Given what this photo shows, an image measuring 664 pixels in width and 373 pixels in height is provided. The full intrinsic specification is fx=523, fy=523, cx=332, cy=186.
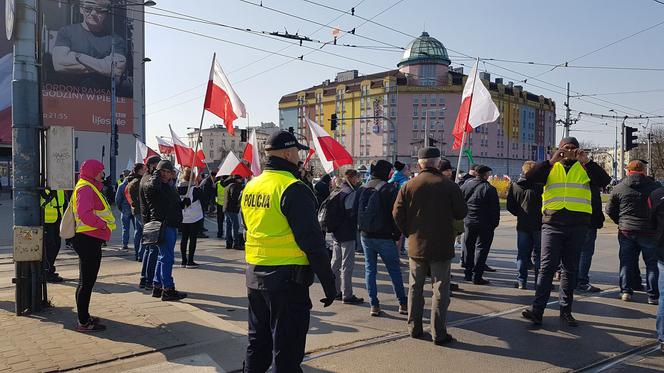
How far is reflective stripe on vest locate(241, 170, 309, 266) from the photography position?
362cm

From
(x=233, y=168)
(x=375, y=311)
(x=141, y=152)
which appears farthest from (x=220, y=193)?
(x=375, y=311)

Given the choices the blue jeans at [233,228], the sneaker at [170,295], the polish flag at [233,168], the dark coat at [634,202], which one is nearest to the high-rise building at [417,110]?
the blue jeans at [233,228]

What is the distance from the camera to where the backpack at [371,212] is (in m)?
6.55

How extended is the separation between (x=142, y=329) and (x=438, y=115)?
284 feet

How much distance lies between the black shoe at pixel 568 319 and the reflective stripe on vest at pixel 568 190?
1248 mm

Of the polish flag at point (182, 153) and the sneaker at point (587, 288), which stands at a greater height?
the polish flag at point (182, 153)

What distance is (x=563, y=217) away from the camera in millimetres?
6031

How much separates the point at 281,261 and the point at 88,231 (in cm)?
318

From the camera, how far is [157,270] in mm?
7379

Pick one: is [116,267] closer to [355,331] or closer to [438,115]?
[355,331]

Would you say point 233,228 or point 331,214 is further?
point 233,228

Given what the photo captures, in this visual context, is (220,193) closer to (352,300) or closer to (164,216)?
(164,216)

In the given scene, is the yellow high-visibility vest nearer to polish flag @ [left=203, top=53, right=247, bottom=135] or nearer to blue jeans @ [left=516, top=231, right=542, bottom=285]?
polish flag @ [left=203, top=53, right=247, bottom=135]

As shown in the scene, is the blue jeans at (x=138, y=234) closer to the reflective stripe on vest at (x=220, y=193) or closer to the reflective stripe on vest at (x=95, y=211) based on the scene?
the reflective stripe on vest at (x=220, y=193)
